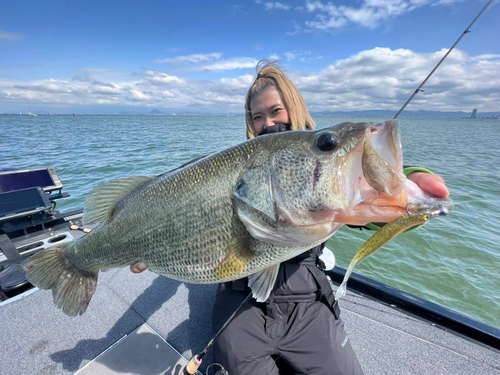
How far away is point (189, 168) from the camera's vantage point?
184 centimetres

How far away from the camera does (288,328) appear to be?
7.44 ft

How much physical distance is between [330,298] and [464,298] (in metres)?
4.97

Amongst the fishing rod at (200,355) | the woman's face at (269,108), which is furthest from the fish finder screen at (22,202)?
the woman's face at (269,108)

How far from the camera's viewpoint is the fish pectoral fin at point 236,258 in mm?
1624

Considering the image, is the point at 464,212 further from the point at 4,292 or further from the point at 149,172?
the point at 149,172

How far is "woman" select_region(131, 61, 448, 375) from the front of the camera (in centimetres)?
211

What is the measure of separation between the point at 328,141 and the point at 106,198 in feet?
6.08

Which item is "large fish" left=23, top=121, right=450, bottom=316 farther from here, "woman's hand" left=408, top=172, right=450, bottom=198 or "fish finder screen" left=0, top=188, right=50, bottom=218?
"fish finder screen" left=0, top=188, right=50, bottom=218

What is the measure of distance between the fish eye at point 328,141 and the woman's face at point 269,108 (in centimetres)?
151

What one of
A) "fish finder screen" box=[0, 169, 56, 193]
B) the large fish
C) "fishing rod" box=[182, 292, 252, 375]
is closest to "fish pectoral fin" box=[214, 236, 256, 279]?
the large fish

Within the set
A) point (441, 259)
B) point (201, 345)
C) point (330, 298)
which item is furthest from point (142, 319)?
point (441, 259)

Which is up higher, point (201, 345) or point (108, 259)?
point (108, 259)

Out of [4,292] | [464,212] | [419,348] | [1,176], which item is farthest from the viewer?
[464,212]

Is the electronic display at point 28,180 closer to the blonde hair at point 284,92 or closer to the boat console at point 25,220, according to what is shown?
the boat console at point 25,220
